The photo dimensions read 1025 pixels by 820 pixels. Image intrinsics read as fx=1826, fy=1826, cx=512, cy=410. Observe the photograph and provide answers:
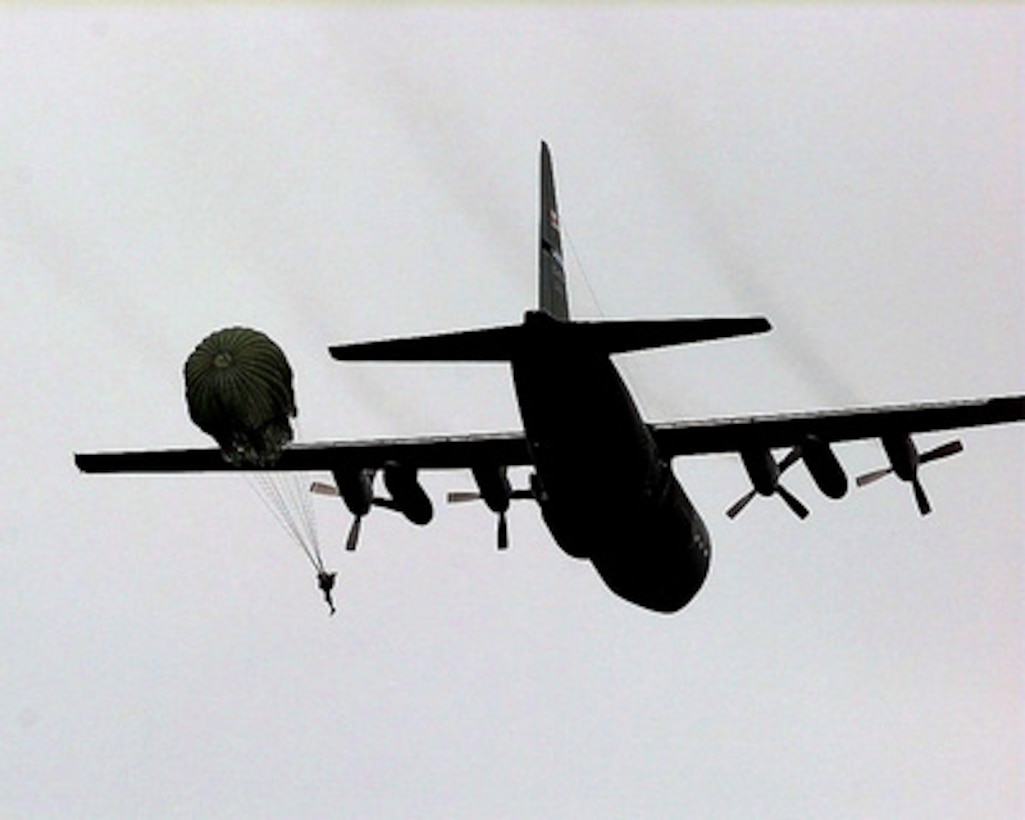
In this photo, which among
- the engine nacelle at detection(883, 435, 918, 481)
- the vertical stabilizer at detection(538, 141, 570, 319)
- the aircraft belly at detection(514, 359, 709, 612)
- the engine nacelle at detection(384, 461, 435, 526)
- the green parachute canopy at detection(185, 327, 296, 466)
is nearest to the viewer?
the green parachute canopy at detection(185, 327, 296, 466)

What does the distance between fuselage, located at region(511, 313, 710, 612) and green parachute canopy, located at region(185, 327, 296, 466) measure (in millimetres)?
4368

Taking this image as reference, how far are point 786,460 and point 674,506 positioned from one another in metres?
2.90

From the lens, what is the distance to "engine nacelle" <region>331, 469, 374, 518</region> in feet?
141

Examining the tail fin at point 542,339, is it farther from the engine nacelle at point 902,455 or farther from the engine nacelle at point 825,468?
the engine nacelle at point 902,455

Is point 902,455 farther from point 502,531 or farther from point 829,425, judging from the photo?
point 502,531

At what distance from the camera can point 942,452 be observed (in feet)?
133

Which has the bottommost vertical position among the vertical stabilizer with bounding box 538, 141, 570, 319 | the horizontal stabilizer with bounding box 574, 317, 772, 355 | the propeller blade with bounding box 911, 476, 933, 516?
the propeller blade with bounding box 911, 476, 933, 516

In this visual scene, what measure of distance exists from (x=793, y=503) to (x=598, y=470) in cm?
788

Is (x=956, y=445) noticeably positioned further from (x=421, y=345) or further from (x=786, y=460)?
(x=421, y=345)

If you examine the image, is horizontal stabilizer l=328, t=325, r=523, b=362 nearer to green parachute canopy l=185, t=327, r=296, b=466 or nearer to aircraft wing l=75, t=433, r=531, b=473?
green parachute canopy l=185, t=327, r=296, b=466

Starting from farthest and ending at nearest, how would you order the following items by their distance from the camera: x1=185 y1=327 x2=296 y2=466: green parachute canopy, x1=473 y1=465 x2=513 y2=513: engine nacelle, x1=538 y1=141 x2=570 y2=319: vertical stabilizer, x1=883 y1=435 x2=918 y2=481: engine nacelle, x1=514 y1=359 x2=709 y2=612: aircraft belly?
1. x1=473 y1=465 x2=513 y2=513: engine nacelle
2. x1=883 y1=435 x2=918 y2=481: engine nacelle
3. x1=538 y1=141 x2=570 y2=319: vertical stabilizer
4. x1=514 y1=359 x2=709 y2=612: aircraft belly
5. x1=185 y1=327 x2=296 y2=466: green parachute canopy

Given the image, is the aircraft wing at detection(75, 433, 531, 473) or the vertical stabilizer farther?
the aircraft wing at detection(75, 433, 531, 473)

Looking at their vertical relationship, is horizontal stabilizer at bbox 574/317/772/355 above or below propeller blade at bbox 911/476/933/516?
above

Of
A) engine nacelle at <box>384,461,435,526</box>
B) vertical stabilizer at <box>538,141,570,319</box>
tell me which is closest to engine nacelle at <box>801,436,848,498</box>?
vertical stabilizer at <box>538,141,570,319</box>
